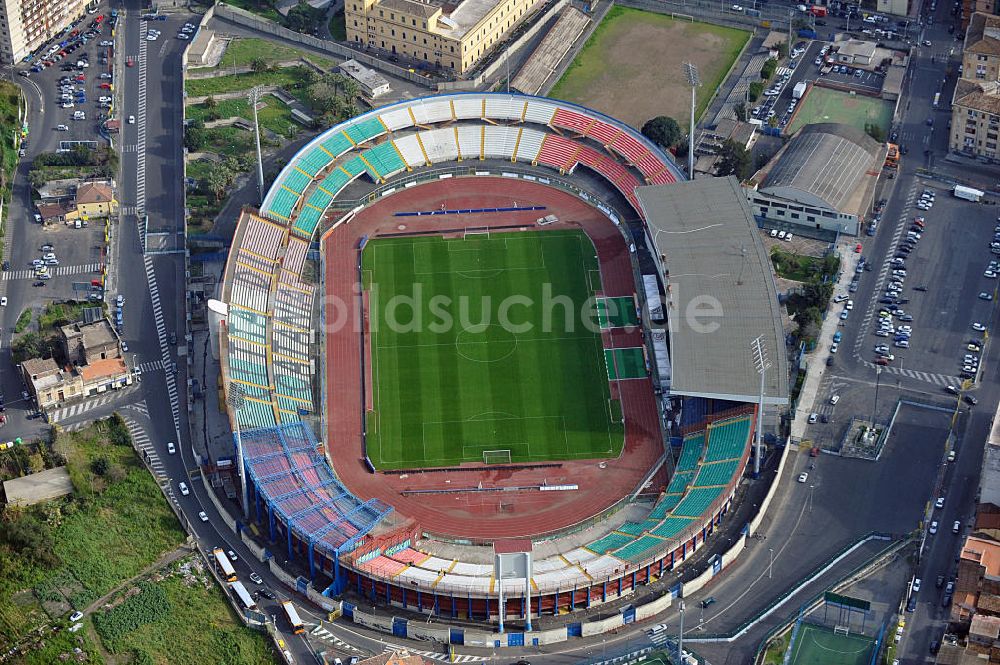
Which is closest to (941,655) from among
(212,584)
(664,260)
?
(664,260)

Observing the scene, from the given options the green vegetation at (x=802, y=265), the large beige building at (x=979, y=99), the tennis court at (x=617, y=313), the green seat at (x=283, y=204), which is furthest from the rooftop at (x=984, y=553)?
the green seat at (x=283, y=204)

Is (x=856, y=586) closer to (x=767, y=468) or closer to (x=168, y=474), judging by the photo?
(x=767, y=468)

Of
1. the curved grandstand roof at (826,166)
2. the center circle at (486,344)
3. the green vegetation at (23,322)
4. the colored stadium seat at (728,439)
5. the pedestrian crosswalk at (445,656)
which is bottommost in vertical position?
the pedestrian crosswalk at (445,656)

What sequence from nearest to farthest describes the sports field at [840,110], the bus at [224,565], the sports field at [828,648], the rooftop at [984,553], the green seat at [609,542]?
the sports field at [828,648] → the rooftop at [984,553] → the bus at [224,565] → the green seat at [609,542] → the sports field at [840,110]

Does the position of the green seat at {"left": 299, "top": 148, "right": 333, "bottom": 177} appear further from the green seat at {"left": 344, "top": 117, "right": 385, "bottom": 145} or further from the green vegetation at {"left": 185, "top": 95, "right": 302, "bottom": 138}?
the green vegetation at {"left": 185, "top": 95, "right": 302, "bottom": 138}

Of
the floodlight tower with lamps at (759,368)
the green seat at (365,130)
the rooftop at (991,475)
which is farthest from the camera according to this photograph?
the green seat at (365,130)

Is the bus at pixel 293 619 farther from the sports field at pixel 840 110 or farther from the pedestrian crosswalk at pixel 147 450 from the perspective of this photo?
the sports field at pixel 840 110

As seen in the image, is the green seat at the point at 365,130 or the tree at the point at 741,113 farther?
the tree at the point at 741,113
